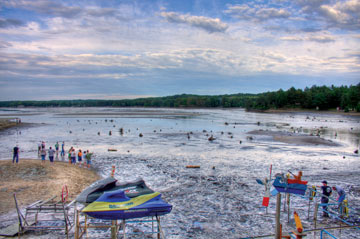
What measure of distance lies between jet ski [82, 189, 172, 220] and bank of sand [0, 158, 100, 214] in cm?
888

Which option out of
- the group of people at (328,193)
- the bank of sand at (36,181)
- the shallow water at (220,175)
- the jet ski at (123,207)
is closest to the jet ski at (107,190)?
the jet ski at (123,207)

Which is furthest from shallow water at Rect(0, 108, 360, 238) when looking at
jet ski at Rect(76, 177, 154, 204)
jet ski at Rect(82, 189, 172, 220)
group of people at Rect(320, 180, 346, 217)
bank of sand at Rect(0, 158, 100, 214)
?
jet ski at Rect(82, 189, 172, 220)

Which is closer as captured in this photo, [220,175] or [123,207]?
[123,207]

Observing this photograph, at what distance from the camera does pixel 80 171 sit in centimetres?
2306

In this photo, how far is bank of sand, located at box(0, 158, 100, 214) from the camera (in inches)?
604

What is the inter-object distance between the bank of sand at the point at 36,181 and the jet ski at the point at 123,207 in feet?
29.1

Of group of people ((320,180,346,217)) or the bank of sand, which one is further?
the bank of sand

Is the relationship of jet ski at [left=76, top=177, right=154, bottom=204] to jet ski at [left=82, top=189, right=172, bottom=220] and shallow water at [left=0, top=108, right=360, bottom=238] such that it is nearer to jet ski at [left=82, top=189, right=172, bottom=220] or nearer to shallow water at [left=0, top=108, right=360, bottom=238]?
jet ski at [left=82, top=189, right=172, bottom=220]

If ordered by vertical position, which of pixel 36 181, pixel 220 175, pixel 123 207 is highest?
pixel 123 207

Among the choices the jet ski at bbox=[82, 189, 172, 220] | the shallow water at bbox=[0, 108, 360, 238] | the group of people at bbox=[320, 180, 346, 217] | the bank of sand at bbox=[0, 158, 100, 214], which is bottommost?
the shallow water at bbox=[0, 108, 360, 238]

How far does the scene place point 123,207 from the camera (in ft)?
25.9

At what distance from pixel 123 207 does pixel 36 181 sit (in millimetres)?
13967

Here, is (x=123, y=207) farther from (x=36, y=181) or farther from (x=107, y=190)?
(x=36, y=181)

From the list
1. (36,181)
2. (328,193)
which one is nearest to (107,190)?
(328,193)
